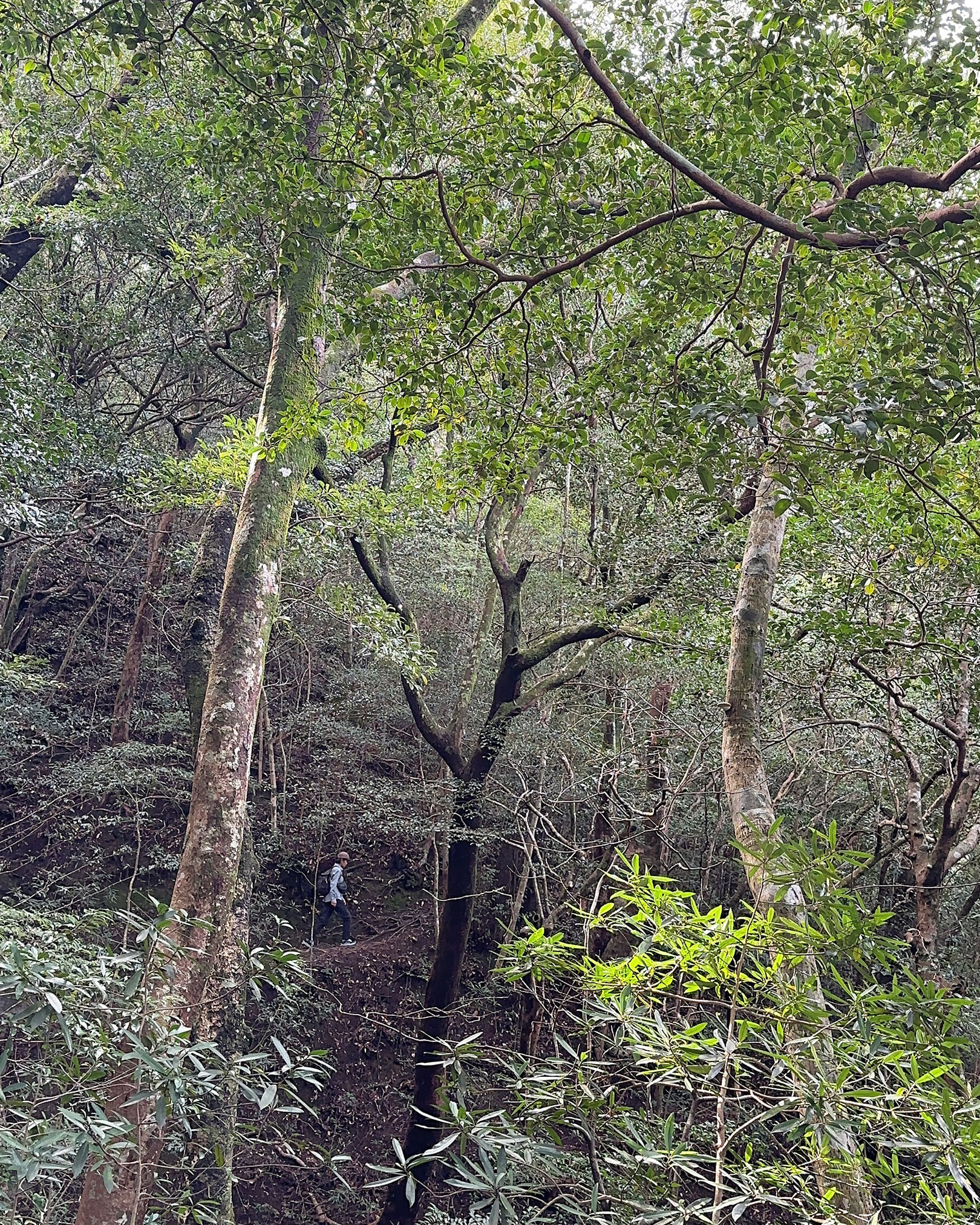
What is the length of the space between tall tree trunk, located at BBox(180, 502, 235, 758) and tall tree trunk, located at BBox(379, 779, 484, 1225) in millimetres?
2622

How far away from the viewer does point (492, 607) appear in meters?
10.2

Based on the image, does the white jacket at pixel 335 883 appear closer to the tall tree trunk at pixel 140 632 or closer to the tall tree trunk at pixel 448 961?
the tall tree trunk at pixel 448 961

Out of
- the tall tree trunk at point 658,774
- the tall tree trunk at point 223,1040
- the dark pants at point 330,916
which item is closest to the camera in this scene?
the tall tree trunk at point 223,1040

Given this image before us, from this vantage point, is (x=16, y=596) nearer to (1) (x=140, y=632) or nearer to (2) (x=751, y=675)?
(1) (x=140, y=632)

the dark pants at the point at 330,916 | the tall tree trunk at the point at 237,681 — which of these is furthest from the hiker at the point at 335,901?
the tall tree trunk at the point at 237,681

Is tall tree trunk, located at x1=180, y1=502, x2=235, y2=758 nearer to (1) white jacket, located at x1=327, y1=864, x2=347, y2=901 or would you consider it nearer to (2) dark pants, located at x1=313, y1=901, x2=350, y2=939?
(1) white jacket, located at x1=327, y1=864, x2=347, y2=901

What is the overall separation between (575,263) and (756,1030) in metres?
2.18

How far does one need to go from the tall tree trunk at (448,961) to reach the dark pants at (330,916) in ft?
8.10

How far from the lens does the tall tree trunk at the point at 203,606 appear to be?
8305mm

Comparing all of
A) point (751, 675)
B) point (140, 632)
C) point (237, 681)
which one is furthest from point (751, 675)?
point (140, 632)

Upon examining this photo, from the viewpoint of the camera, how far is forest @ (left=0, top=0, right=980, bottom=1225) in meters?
2.11

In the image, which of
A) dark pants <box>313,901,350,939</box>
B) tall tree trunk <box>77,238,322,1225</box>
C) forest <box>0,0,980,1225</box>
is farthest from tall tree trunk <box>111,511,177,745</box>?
tall tree trunk <box>77,238,322,1225</box>

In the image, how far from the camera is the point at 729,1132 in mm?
1916

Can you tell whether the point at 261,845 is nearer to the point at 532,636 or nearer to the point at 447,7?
the point at 532,636
